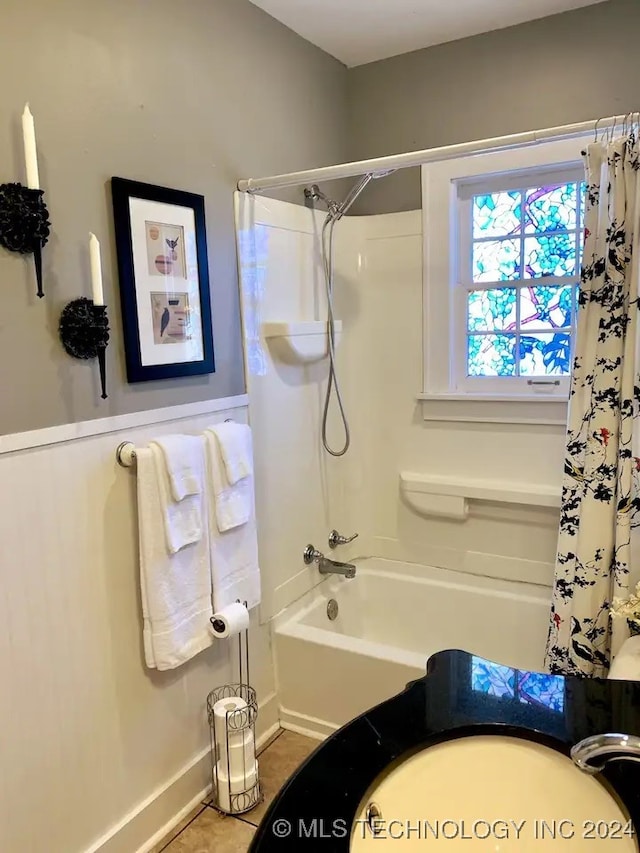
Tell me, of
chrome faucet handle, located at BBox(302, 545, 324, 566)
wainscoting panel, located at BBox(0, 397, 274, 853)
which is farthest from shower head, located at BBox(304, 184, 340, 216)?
A: chrome faucet handle, located at BBox(302, 545, 324, 566)

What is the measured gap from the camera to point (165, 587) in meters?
1.78

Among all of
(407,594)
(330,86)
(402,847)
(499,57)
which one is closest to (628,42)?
(499,57)

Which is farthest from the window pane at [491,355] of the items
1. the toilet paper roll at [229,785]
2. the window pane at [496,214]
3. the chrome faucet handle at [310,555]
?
the toilet paper roll at [229,785]

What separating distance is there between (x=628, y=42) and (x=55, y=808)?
9.63 ft

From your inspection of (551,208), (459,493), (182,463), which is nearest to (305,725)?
(459,493)

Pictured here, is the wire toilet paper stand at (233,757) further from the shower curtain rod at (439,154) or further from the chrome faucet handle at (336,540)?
the shower curtain rod at (439,154)

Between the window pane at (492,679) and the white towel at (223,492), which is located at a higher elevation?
the white towel at (223,492)

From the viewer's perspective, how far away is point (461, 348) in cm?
267

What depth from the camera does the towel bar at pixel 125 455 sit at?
1.73 metres

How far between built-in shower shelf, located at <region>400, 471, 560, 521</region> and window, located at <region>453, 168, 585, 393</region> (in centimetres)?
40

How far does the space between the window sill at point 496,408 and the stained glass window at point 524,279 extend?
129 mm

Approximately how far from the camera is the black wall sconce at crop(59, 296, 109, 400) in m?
1.57

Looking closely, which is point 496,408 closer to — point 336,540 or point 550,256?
point 550,256

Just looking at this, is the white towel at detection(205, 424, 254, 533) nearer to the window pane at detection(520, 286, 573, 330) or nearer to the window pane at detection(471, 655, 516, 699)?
the window pane at detection(471, 655, 516, 699)
